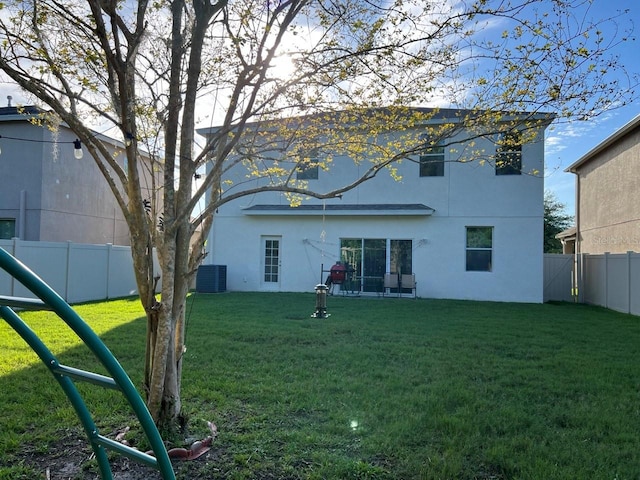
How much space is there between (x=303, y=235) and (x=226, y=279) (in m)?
3.29

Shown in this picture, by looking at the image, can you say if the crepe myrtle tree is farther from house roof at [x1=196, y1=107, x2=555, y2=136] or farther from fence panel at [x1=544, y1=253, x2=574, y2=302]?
fence panel at [x1=544, y1=253, x2=574, y2=302]

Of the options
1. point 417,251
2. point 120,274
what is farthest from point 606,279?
point 120,274

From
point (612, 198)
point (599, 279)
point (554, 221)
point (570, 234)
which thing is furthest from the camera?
point (554, 221)

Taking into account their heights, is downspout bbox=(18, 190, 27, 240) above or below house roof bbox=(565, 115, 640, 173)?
below

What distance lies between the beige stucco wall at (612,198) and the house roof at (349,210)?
7208 mm

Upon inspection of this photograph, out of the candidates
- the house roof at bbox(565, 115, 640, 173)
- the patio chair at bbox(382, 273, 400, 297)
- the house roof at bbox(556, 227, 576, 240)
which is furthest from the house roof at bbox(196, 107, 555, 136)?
the house roof at bbox(556, 227, 576, 240)

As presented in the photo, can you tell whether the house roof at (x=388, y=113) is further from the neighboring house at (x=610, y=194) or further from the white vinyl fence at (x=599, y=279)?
the neighboring house at (x=610, y=194)

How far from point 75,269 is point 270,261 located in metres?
6.42

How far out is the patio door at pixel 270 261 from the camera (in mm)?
16812

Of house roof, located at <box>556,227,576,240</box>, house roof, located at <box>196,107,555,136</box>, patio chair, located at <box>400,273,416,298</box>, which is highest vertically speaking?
house roof, located at <box>556,227,576,240</box>

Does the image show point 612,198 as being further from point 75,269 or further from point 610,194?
point 75,269

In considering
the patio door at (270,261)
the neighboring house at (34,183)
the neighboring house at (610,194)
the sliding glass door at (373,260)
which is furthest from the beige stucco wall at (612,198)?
the neighboring house at (34,183)

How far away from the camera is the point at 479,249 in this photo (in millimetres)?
15164

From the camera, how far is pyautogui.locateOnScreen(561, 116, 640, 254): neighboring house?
1583 centimetres
